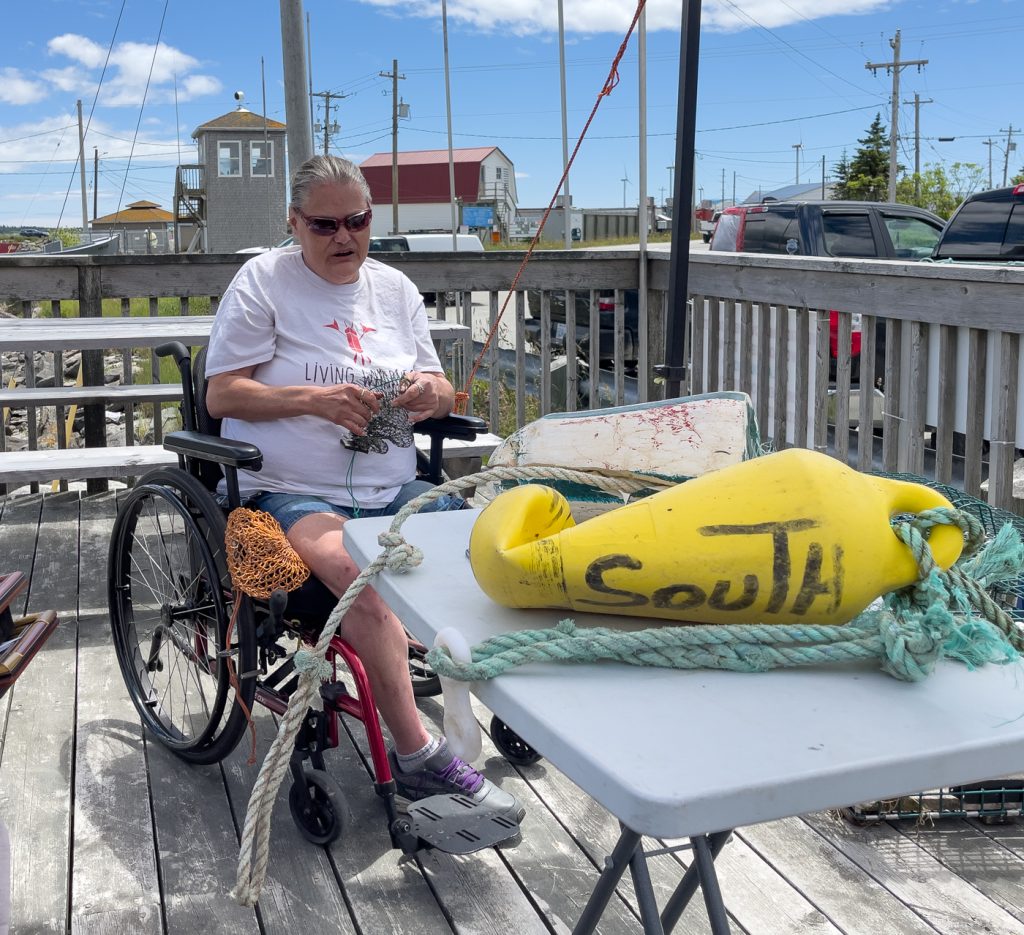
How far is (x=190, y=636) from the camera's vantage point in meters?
2.34

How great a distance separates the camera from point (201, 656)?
2.20 m

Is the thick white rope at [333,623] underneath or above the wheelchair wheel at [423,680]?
above

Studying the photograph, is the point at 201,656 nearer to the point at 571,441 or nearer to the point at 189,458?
the point at 189,458

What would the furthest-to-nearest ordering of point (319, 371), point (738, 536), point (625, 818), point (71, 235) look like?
point (71, 235) < point (319, 371) < point (738, 536) < point (625, 818)

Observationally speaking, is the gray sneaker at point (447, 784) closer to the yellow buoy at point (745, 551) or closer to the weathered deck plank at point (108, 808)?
the weathered deck plank at point (108, 808)

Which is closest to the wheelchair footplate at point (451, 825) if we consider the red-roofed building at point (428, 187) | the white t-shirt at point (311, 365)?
the white t-shirt at point (311, 365)

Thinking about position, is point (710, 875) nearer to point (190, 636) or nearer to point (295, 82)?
point (190, 636)

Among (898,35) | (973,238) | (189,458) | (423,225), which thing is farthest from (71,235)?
(189,458)

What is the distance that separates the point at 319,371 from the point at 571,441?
0.86 metres

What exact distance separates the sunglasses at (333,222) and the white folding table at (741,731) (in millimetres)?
1304

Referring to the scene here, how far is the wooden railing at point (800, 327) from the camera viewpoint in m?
2.75

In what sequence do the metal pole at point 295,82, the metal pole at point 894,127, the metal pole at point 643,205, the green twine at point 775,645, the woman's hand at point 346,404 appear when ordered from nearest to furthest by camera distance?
the green twine at point 775,645, the woman's hand at point 346,404, the metal pole at point 643,205, the metal pole at point 295,82, the metal pole at point 894,127

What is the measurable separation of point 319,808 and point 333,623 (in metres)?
0.90

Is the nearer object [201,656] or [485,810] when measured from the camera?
[485,810]
